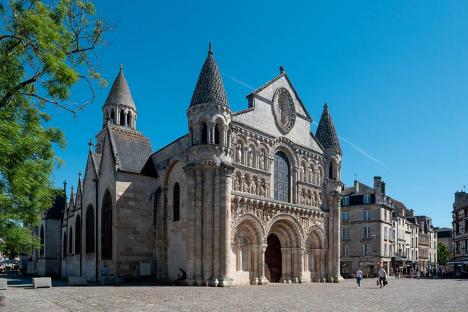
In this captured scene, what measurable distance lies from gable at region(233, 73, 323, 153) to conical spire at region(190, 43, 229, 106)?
6.51 ft

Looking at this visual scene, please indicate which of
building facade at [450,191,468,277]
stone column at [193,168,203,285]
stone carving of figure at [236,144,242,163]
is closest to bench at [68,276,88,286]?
stone column at [193,168,203,285]

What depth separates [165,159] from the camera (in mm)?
32625

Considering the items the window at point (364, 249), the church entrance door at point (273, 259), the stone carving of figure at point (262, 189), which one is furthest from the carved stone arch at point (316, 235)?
the window at point (364, 249)

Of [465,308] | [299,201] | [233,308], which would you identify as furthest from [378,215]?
[233,308]

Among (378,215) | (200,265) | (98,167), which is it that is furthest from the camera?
(378,215)

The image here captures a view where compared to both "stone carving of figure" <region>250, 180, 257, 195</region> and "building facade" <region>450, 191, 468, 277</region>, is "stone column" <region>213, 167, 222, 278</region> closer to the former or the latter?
"stone carving of figure" <region>250, 180, 257, 195</region>

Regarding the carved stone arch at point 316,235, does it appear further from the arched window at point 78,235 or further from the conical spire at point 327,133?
the arched window at point 78,235

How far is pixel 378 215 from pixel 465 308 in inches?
1635

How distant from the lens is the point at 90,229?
1412 inches

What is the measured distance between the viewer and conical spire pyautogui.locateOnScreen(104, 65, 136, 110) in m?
44.4

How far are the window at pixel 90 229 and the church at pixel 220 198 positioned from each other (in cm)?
8

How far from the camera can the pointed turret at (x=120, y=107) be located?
145ft

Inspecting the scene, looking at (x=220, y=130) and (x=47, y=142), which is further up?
(x=220, y=130)

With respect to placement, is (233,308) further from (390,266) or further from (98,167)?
(390,266)
